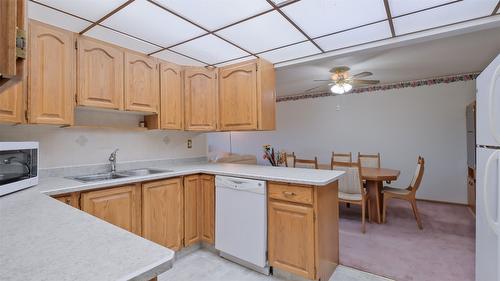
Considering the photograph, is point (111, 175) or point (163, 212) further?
point (111, 175)

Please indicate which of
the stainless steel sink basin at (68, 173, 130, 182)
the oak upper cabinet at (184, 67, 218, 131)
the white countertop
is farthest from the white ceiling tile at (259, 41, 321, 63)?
the white countertop

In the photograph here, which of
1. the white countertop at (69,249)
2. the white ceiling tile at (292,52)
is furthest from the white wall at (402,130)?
the white countertop at (69,249)

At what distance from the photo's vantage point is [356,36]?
2211mm

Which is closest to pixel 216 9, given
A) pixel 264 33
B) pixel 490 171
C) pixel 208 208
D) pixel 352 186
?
pixel 264 33

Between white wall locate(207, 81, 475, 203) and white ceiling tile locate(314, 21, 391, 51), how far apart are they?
9.19 ft

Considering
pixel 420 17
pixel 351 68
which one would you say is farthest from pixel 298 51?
pixel 351 68

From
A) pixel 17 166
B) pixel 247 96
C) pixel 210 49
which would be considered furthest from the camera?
pixel 247 96

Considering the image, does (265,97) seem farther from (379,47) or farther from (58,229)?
(58,229)

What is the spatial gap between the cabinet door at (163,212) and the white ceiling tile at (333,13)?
1.80 m

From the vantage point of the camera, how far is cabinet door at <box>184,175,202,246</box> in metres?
2.38

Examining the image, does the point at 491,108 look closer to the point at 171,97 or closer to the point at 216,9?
the point at 216,9

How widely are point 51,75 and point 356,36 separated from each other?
8.46 ft

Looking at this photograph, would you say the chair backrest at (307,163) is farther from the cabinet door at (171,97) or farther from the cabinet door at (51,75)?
the cabinet door at (51,75)

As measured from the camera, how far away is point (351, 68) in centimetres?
363
